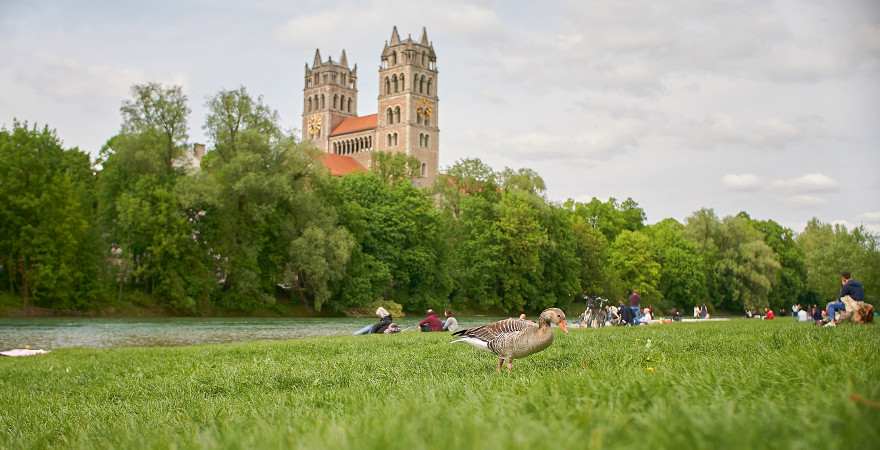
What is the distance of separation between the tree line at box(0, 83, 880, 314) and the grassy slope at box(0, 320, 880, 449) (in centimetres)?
4460

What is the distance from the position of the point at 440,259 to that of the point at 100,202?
107 feet

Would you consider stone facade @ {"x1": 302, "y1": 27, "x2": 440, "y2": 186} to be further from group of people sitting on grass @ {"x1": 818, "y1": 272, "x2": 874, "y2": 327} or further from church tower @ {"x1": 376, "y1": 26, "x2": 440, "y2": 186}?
group of people sitting on grass @ {"x1": 818, "y1": 272, "x2": 874, "y2": 327}

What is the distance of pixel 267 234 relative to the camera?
6397 cm

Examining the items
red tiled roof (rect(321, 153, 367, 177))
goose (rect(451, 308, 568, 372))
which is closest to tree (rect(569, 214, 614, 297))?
red tiled roof (rect(321, 153, 367, 177))

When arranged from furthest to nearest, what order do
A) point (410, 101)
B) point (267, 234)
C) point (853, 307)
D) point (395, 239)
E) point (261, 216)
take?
1. point (410, 101)
2. point (395, 239)
3. point (267, 234)
4. point (261, 216)
5. point (853, 307)

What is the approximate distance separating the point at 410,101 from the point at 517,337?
144 meters

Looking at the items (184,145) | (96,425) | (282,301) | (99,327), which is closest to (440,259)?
(282,301)

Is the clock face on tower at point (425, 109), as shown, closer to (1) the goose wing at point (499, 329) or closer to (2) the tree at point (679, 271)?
(2) the tree at point (679, 271)

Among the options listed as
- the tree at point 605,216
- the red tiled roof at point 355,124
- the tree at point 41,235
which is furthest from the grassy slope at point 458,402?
the red tiled roof at point 355,124

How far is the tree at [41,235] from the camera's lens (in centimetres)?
5259

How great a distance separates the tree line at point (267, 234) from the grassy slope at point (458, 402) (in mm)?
44600

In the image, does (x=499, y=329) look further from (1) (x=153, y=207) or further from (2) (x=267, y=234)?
(2) (x=267, y=234)

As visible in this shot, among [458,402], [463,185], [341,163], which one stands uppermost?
[341,163]

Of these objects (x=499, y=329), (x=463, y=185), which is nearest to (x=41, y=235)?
(x=463, y=185)
